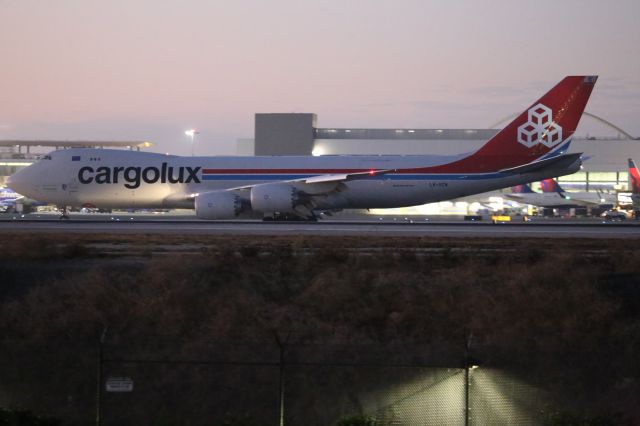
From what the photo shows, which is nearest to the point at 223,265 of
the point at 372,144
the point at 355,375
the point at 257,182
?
the point at 355,375

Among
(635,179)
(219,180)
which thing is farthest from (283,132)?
(219,180)

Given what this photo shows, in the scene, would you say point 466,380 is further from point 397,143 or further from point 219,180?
point 397,143

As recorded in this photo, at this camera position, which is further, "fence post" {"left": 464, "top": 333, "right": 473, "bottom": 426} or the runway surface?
the runway surface

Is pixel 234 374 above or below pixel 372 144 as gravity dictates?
below

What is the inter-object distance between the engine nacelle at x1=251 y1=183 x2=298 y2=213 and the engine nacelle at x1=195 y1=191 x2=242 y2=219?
96 centimetres

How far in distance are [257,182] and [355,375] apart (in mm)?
26389

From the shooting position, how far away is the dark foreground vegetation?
36.6 feet

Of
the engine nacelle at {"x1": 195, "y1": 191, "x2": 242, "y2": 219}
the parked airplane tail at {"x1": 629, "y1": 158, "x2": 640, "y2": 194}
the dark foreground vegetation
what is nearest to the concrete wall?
the parked airplane tail at {"x1": 629, "y1": 158, "x2": 640, "y2": 194}

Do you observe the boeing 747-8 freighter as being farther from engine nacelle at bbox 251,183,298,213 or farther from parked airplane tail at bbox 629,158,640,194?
parked airplane tail at bbox 629,158,640,194

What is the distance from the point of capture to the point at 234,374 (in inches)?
475

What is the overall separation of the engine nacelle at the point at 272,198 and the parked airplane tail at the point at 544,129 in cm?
907

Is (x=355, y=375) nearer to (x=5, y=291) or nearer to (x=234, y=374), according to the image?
(x=234, y=374)

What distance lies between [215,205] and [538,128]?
633 inches

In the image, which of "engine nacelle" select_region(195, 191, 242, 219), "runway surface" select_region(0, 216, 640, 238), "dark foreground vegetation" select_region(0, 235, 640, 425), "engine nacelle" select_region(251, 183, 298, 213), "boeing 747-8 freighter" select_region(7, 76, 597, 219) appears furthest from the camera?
"boeing 747-8 freighter" select_region(7, 76, 597, 219)
